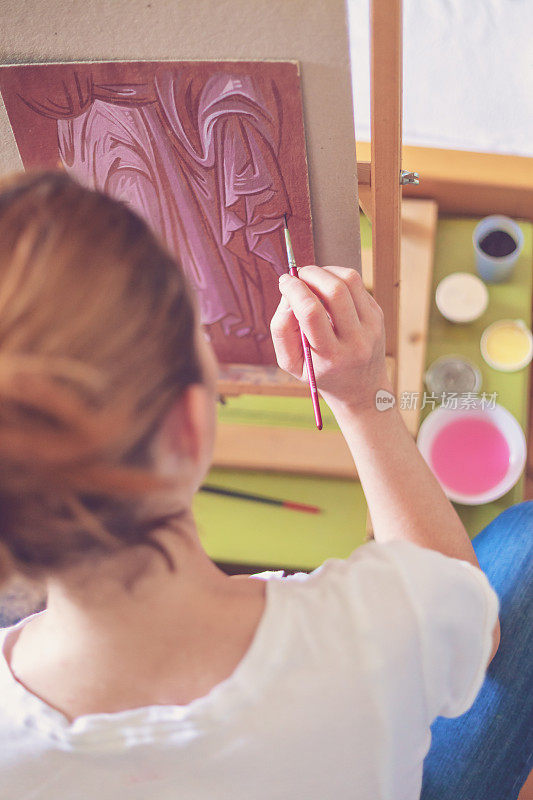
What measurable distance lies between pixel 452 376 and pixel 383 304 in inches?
11.7

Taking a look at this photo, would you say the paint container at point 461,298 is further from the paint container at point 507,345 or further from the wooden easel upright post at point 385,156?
the wooden easel upright post at point 385,156

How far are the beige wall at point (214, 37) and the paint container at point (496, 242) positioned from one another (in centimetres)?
47

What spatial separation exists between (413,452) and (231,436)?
383 millimetres

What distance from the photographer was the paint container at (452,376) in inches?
40.9

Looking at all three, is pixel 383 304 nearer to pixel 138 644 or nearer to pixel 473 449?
pixel 473 449

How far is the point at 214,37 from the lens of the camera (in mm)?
590

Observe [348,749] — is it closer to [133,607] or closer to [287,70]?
[133,607]

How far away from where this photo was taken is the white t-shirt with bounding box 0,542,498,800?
0.46 m

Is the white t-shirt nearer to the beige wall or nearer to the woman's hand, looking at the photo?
the woman's hand

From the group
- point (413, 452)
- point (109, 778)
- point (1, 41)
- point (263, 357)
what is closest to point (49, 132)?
point (1, 41)

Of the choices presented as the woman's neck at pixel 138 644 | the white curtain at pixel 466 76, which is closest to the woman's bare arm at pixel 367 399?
the woman's neck at pixel 138 644

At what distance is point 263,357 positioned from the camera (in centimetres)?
100

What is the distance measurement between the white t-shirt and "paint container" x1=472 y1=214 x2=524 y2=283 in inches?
26.4

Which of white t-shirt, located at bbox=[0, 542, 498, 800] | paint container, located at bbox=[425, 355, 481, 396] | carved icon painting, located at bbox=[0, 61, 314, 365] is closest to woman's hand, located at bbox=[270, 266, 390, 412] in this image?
carved icon painting, located at bbox=[0, 61, 314, 365]
